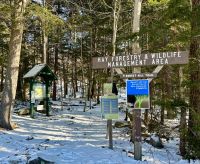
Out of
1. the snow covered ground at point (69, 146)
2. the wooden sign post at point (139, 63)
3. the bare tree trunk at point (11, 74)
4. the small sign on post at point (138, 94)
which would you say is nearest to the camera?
the wooden sign post at point (139, 63)

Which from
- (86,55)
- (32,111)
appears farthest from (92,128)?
(86,55)

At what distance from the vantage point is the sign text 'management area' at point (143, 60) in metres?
10.0

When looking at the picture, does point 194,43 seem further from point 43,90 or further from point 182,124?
point 43,90

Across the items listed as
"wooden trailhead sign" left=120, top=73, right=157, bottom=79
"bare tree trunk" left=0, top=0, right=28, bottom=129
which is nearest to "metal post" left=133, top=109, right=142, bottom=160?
"wooden trailhead sign" left=120, top=73, right=157, bottom=79

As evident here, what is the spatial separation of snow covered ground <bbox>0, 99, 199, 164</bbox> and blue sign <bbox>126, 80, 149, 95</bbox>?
2.03 metres

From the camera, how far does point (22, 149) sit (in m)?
12.0

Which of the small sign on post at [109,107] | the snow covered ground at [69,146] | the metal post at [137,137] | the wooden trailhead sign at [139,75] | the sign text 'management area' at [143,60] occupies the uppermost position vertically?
the sign text 'management area' at [143,60]

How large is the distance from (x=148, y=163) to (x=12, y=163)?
3.92 meters

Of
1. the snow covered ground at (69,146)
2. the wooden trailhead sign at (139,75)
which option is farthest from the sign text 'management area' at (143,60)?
the snow covered ground at (69,146)

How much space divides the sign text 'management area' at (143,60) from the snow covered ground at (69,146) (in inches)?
113

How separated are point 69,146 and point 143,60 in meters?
4.31

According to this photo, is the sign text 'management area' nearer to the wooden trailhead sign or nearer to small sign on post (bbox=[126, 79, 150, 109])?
the wooden trailhead sign

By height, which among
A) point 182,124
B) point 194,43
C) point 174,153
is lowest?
point 174,153

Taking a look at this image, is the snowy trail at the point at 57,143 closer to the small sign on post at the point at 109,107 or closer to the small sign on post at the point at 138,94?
the small sign on post at the point at 109,107
